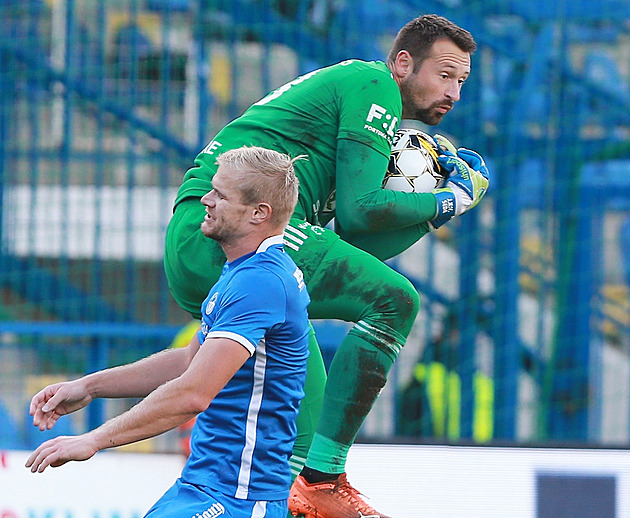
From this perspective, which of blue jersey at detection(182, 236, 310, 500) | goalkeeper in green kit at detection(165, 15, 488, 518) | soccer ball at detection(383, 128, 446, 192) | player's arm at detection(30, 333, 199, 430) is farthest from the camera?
soccer ball at detection(383, 128, 446, 192)

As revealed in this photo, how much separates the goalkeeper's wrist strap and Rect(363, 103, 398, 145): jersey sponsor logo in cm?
24

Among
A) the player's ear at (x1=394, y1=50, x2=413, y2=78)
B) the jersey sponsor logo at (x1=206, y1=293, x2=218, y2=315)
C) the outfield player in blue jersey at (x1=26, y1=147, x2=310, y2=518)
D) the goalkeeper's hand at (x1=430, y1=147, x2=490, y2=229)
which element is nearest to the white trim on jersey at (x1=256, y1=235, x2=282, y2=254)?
the outfield player in blue jersey at (x1=26, y1=147, x2=310, y2=518)

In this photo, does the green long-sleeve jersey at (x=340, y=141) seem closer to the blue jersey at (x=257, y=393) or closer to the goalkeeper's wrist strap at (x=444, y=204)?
the goalkeeper's wrist strap at (x=444, y=204)

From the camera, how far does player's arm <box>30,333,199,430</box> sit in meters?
2.74

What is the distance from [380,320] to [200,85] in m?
3.58

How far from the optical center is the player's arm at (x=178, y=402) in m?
2.40

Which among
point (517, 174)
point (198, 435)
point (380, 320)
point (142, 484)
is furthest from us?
point (517, 174)

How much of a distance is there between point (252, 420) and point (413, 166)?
1133mm

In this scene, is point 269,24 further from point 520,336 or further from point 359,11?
point 520,336

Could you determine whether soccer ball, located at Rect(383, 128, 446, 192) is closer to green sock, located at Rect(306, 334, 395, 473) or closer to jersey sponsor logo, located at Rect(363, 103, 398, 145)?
jersey sponsor logo, located at Rect(363, 103, 398, 145)

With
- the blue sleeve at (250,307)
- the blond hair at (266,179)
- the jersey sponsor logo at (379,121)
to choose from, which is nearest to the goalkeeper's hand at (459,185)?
the jersey sponsor logo at (379,121)

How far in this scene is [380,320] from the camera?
3.04 metres

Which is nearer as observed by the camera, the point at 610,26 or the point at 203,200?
the point at 203,200

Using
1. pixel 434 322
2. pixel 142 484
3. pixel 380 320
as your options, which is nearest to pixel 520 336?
pixel 434 322
